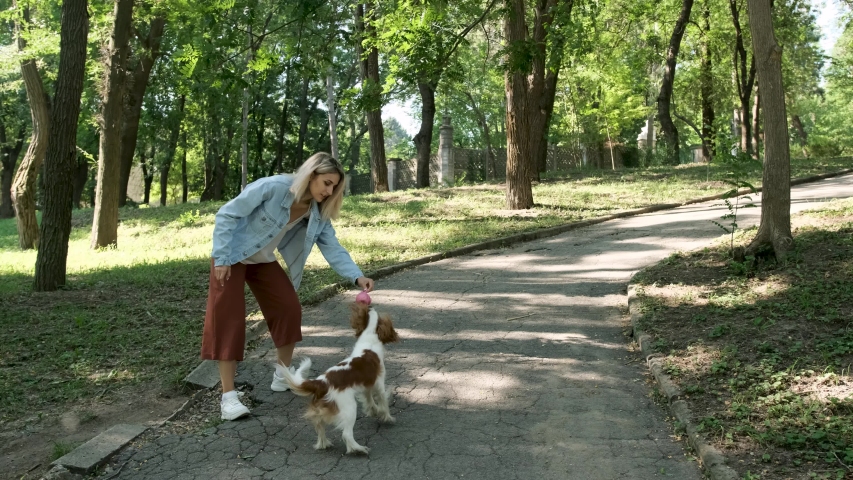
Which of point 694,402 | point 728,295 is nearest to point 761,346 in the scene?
point 694,402

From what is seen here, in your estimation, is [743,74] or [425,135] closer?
[425,135]

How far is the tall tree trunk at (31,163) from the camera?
1708cm

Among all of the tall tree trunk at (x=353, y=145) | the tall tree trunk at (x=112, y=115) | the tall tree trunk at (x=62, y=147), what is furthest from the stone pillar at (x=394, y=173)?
the tall tree trunk at (x=62, y=147)

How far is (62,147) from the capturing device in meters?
10.7

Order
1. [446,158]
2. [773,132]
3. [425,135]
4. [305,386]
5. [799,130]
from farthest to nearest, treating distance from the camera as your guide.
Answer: [799,130] < [446,158] < [425,135] < [773,132] < [305,386]

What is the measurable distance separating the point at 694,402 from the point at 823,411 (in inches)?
33.4

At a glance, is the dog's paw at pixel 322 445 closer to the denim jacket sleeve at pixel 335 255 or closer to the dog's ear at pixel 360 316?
the dog's ear at pixel 360 316

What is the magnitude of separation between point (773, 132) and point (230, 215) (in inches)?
256

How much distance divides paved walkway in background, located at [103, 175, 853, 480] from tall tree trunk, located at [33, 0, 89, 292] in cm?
427

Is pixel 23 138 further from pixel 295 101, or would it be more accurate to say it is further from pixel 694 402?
pixel 694 402

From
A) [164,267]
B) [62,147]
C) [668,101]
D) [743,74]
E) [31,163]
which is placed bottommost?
[164,267]

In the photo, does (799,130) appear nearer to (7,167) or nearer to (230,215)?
(7,167)

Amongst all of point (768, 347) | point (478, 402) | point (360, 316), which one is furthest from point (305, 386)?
point (768, 347)

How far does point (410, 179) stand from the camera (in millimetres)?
37781
